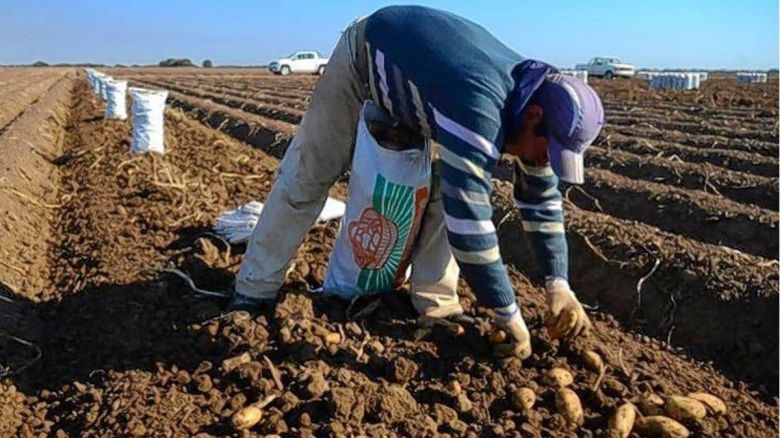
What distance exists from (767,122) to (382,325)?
953 centimetres

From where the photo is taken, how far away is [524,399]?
269 cm

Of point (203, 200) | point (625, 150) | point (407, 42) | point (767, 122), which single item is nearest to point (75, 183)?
point (203, 200)

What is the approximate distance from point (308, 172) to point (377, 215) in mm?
322

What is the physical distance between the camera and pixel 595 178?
21.0ft

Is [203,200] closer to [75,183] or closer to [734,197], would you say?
[75,183]

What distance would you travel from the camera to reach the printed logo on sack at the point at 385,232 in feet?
10.6

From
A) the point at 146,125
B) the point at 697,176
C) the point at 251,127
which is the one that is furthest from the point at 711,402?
the point at 251,127

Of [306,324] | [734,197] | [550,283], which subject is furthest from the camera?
[734,197]

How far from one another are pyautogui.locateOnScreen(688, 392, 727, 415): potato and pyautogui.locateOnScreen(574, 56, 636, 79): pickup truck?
112ft

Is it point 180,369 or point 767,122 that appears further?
point 767,122

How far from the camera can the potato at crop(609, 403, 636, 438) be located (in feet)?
8.31

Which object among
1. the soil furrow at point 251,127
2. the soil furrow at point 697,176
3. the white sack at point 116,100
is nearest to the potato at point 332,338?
the soil furrow at point 697,176

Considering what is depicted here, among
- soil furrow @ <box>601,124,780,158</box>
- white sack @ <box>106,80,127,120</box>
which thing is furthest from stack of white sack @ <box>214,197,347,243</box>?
white sack @ <box>106,80,127,120</box>

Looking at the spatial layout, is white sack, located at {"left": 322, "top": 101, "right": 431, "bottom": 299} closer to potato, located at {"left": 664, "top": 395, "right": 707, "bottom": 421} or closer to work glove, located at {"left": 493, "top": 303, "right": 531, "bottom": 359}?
work glove, located at {"left": 493, "top": 303, "right": 531, "bottom": 359}
